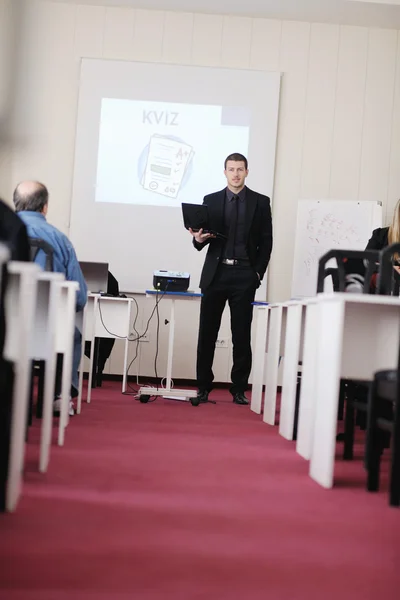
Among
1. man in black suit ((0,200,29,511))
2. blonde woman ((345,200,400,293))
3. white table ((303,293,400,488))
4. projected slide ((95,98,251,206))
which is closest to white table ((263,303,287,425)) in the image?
blonde woman ((345,200,400,293))

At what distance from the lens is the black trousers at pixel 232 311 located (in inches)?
201

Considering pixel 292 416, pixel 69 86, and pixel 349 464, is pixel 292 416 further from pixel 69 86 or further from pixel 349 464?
pixel 69 86

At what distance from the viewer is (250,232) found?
5.13 meters

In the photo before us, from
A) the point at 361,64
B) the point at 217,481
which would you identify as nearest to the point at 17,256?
the point at 217,481

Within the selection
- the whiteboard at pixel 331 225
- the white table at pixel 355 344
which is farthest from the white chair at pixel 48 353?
the whiteboard at pixel 331 225

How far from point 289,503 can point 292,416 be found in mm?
1365

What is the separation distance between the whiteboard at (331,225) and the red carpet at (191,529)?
3595mm

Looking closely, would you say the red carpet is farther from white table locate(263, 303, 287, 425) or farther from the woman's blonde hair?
the woman's blonde hair

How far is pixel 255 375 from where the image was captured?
5.09 metres

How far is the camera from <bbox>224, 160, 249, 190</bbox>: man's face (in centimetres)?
505

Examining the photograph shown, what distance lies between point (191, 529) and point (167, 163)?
198 inches

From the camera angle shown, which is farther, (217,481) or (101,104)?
(101,104)

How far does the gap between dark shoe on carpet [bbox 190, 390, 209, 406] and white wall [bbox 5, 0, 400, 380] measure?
5.98 ft

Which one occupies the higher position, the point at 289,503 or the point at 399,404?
the point at 399,404
